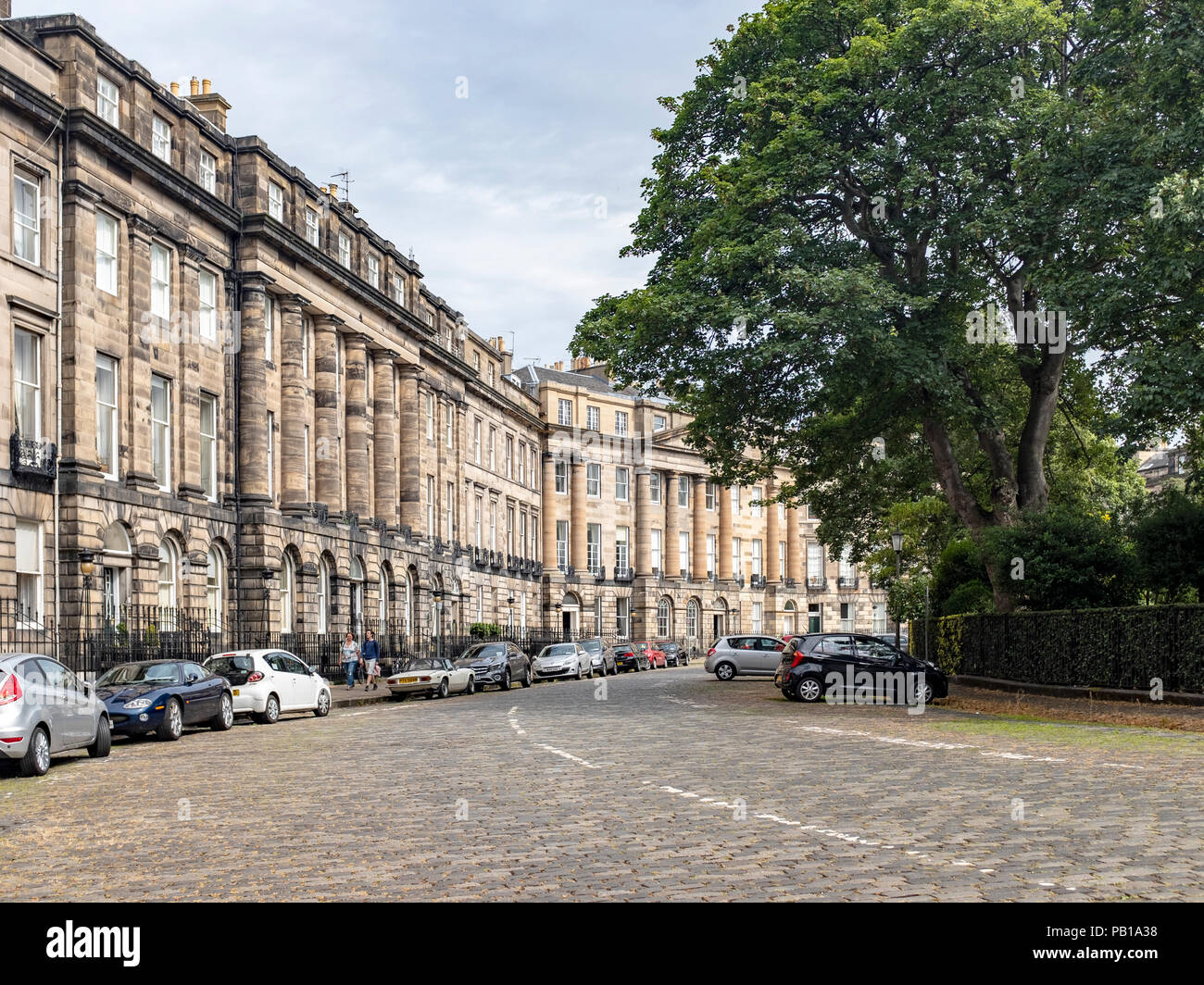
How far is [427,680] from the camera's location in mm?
38938

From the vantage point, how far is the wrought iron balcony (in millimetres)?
32625

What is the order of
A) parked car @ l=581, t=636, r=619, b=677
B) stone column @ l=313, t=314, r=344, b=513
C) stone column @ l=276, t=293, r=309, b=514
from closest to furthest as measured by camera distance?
1. stone column @ l=276, t=293, r=309, b=514
2. stone column @ l=313, t=314, r=344, b=513
3. parked car @ l=581, t=636, r=619, b=677

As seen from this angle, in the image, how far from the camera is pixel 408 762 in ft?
56.2

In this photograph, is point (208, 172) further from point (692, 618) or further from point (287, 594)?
point (692, 618)

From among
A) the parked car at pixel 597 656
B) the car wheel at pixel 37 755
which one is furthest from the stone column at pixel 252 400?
the car wheel at pixel 37 755

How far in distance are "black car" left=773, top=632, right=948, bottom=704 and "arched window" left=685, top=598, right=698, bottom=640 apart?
75.8 meters

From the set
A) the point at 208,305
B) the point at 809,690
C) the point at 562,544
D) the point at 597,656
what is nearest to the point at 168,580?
the point at 208,305

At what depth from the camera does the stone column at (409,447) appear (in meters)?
61.6

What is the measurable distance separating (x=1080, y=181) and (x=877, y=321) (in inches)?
194

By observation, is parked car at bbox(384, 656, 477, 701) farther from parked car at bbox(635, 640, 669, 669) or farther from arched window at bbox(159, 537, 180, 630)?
parked car at bbox(635, 640, 669, 669)

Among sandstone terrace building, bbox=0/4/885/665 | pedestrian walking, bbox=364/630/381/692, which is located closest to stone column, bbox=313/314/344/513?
sandstone terrace building, bbox=0/4/885/665

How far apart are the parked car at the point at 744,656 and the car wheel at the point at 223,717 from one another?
88.6 feet

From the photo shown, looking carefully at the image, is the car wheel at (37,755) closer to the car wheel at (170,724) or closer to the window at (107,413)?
the car wheel at (170,724)

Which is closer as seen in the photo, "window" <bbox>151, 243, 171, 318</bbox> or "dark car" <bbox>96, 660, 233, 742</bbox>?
"dark car" <bbox>96, 660, 233, 742</bbox>
